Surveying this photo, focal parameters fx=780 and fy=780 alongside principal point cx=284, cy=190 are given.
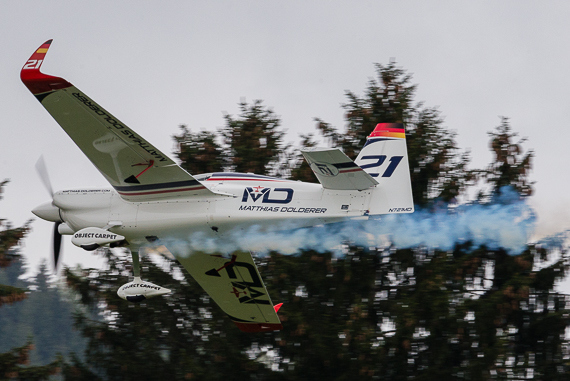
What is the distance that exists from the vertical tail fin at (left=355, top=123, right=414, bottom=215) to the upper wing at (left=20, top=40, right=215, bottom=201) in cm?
242

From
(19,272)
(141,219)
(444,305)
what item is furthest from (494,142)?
(19,272)

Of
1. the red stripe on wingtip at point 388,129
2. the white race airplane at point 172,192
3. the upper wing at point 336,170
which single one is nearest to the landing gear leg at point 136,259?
the white race airplane at point 172,192

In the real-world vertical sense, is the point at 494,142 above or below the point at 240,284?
above

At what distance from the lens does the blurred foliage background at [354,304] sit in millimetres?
15844

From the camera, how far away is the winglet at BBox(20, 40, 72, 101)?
34.1 ft

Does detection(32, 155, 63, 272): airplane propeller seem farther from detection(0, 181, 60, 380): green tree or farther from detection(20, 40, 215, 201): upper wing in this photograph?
detection(0, 181, 60, 380): green tree

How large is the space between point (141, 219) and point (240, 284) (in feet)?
9.19

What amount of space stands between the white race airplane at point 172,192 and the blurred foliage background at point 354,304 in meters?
4.65

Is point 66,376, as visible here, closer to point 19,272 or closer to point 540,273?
point 540,273

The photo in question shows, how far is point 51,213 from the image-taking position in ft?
40.8

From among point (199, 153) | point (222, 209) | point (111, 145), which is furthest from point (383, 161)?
point (199, 153)

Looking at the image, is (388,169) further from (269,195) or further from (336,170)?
(269,195)

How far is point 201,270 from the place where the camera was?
14047 millimetres

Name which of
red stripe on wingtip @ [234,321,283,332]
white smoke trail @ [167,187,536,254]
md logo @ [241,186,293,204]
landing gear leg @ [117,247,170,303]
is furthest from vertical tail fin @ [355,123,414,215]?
red stripe on wingtip @ [234,321,283,332]
